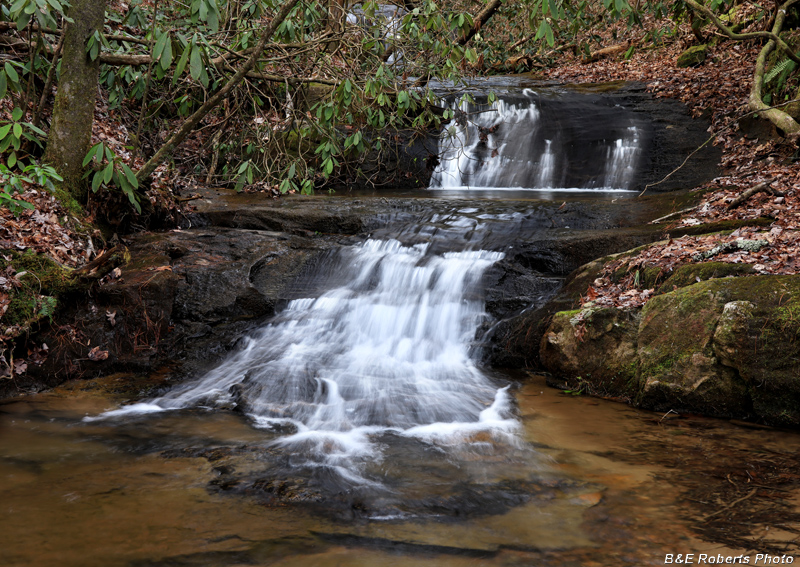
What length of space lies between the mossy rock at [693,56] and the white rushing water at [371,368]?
10.7 m

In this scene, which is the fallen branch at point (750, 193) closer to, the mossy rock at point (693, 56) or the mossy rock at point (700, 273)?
the mossy rock at point (700, 273)

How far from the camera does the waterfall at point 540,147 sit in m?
11.5

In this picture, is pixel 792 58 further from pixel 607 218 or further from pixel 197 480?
pixel 197 480

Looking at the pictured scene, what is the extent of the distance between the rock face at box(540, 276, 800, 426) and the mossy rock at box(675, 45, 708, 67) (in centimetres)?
1199

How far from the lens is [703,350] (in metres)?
4.52

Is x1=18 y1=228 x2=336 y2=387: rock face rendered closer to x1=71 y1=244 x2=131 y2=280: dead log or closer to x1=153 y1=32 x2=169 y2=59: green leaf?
x1=71 y1=244 x2=131 y2=280: dead log

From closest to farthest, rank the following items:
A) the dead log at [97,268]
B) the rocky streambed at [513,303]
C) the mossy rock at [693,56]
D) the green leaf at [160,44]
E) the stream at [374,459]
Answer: the stream at [374,459]
the green leaf at [160,44]
the rocky streambed at [513,303]
the dead log at [97,268]
the mossy rock at [693,56]

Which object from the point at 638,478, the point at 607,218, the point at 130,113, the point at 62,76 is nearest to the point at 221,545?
the point at 638,478

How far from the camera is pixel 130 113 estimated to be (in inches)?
395

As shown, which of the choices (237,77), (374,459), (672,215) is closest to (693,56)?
(672,215)

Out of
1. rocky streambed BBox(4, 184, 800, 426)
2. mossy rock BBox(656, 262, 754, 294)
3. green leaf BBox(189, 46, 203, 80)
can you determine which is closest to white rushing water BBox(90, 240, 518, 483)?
rocky streambed BBox(4, 184, 800, 426)

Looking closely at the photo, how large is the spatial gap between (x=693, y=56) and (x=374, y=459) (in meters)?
14.5

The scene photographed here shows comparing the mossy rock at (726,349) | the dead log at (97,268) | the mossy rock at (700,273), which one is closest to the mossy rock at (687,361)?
the mossy rock at (726,349)

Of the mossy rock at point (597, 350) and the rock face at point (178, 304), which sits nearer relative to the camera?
the mossy rock at point (597, 350)
